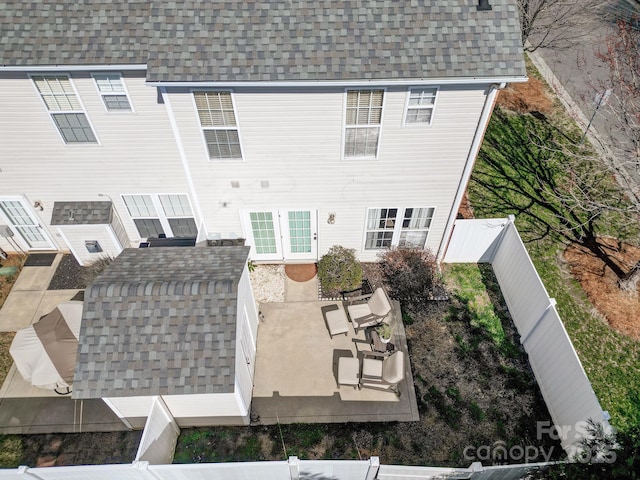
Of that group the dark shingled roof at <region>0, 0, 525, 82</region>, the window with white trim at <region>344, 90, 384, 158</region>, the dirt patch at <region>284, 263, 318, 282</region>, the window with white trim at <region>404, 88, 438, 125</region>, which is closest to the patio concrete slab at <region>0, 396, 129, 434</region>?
the dirt patch at <region>284, 263, 318, 282</region>

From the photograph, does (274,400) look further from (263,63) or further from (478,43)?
(478,43)

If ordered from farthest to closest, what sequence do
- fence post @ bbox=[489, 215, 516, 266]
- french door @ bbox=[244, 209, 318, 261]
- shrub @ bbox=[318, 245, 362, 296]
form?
1. shrub @ bbox=[318, 245, 362, 296]
2. french door @ bbox=[244, 209, 318, 261]
3. fence post @ bbox=[489, 215, 516, 266]

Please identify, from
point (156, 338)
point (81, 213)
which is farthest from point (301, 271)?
point (81, 213)

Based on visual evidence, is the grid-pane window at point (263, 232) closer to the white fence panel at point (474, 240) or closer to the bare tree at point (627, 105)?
the white fence panel at point (474, 240)

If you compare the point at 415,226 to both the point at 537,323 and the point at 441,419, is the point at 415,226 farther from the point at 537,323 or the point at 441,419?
the point at 441,419

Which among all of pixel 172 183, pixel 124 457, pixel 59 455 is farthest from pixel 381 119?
pixel 59 455

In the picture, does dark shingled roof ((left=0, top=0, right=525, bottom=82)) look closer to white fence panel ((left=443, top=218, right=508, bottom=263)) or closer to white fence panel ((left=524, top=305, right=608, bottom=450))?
white fence panel ((left=443, top=218, right=508, bottom=263))
